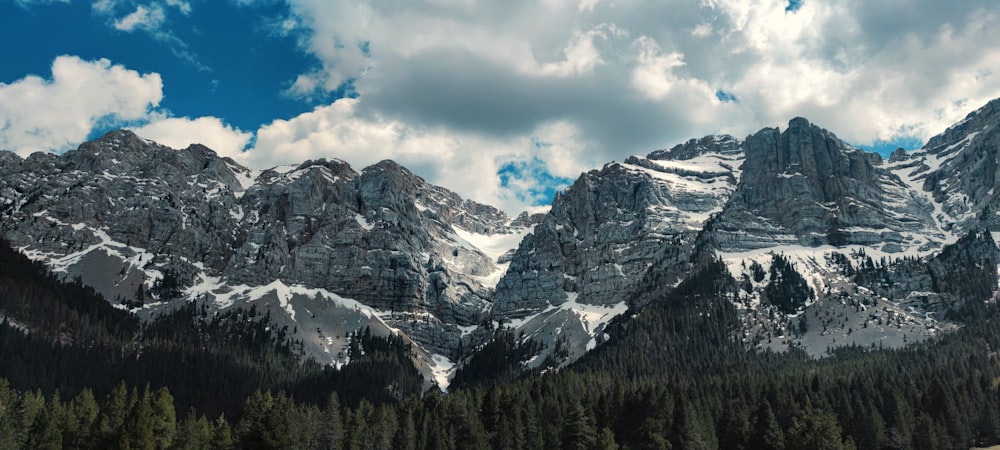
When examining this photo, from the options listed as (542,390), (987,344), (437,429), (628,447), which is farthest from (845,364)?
(437,429)

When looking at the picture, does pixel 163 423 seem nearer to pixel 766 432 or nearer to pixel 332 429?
pixel 332 429

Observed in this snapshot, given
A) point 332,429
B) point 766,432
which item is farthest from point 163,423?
point 766,432

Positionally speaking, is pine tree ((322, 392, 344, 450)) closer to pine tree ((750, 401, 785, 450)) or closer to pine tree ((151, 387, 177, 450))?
pine tree ((151, 387, 177, 450))

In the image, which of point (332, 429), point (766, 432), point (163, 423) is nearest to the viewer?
point (163, 423)

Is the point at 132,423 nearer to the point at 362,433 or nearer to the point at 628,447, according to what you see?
the point at 362,433

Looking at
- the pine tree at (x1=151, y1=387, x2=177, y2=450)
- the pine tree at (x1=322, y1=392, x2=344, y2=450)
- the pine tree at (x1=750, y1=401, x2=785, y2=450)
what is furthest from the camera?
the pine tree at (x1=322, y1=392, x2=344, y2=450)

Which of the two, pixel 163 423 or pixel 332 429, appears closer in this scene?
pixel 163 423

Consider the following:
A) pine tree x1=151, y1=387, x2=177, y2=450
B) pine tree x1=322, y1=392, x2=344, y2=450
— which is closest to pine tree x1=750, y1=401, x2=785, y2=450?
pine tree x1=322, y1=392, x2=344, y2=450

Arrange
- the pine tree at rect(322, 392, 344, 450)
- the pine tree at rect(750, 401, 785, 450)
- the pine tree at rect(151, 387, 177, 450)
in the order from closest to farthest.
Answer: the pine tree at rect(151, 387, 177, 450) < the pine tree at rect(750, 401, 785, 450) < the pine tree at rect(322, 392, 344, 450)

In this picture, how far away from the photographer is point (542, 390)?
518 ft

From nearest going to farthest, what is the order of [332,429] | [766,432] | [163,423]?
[163,423] < [766,432] < [332,429]

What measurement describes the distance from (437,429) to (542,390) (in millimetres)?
36214

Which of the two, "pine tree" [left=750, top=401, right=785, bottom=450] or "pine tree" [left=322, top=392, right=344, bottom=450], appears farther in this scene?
"pine tree" [left=322, top=392, right=344, bottom=450]

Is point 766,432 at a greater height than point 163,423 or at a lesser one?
lesser
